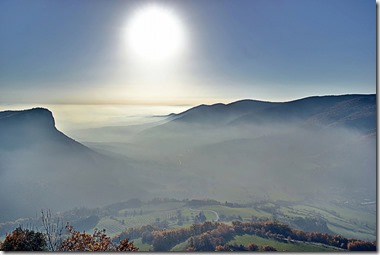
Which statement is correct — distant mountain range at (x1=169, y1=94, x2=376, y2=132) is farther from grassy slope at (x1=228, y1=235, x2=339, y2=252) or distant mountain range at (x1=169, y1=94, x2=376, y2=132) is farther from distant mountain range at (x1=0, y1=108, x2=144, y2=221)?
grassy slope at (x1=228, y1=235, x2=339, y2=252)

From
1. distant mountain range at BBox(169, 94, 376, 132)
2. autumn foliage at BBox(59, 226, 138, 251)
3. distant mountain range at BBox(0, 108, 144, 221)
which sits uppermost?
distant mountain range at BBox(169, 94, 376, 132)

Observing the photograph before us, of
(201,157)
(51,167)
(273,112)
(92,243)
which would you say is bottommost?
(92,243)

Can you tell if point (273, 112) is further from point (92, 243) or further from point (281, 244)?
point (92, 243)

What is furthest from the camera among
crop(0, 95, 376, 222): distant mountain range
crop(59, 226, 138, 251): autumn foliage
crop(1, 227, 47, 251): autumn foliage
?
crop(0, 95, 376, 222): distant mountain range

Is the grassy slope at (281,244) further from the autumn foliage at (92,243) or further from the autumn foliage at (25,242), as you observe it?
the autumn foliage at (25,242)

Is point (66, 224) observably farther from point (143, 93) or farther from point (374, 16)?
point (374, 16)

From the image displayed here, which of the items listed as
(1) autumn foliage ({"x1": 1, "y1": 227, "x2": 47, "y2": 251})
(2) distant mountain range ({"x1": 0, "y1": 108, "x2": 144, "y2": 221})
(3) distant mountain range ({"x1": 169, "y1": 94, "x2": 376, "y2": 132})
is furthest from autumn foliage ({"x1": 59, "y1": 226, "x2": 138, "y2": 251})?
(3) distant mountain range ({"x1": 169, "y1": 94, "x2": 376, "y2": 132})

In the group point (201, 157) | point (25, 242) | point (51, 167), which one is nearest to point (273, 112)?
point (201, 157)

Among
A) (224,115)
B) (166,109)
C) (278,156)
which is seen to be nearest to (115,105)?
(166,109)
